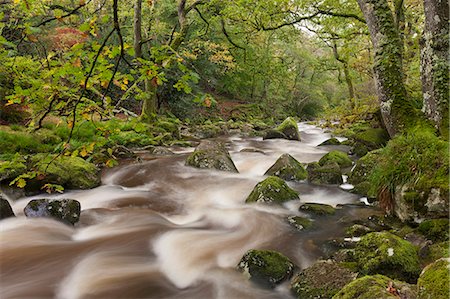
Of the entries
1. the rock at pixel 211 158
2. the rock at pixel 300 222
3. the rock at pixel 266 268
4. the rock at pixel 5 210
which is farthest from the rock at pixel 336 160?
the rock at pixel 5 210

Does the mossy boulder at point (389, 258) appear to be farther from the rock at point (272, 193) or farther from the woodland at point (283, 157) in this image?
the rock at point (272, 193)

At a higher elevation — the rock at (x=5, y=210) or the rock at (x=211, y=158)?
the rock at (x=5, y=210)

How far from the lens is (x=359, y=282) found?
2.86 metres

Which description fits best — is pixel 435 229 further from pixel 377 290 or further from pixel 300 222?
pixel 377 290

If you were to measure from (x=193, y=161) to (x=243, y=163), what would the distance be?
5.89 feet

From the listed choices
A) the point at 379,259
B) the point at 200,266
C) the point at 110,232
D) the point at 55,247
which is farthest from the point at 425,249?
the point at 55,247

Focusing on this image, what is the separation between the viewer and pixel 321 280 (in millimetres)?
3531

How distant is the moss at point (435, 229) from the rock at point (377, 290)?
6.22 feet

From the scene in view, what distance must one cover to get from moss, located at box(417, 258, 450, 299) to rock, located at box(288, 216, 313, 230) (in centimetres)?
326

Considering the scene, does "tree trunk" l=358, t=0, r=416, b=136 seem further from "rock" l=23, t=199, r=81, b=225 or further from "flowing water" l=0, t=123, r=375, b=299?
"rock" l=23, t=199, r=81, b=225

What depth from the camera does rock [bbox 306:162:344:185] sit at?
7992mm

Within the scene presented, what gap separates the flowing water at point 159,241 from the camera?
398 cm

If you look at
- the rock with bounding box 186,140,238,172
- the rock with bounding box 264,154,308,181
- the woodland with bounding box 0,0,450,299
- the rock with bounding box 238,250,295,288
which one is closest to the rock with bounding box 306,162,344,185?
the woodland with bounding box 0,0,450,299

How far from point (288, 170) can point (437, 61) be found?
4052 millimetres
